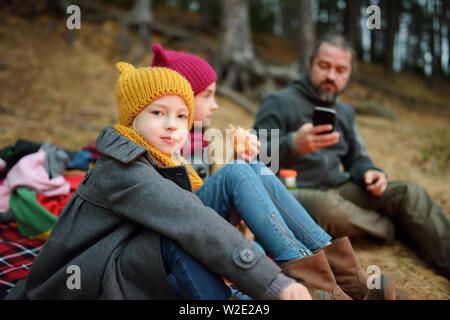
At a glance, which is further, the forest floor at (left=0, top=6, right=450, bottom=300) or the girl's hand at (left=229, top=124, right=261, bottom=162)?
the forest floor at (left=0, top=6, right=450, bottom=300)

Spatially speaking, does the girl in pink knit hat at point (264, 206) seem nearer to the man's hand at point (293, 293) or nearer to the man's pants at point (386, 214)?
the man's hand at point (293, 293)

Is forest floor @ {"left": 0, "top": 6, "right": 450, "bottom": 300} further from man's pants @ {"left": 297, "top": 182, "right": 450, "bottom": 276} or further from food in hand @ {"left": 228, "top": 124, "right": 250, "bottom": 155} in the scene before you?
food in hand @ {"left": 228, "top": 124, "right": 250, "bottom": 155}

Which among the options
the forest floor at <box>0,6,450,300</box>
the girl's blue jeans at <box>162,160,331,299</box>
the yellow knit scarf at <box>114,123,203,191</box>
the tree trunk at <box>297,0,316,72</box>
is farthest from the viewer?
the tree trunk at <box>297,0,316,72</box>

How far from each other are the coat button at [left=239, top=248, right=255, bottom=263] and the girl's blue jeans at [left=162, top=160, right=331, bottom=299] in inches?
6.9

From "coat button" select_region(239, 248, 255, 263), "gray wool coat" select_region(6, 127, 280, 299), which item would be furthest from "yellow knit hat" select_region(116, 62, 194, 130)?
"coat button" select_region(239, 248, 255, 263)

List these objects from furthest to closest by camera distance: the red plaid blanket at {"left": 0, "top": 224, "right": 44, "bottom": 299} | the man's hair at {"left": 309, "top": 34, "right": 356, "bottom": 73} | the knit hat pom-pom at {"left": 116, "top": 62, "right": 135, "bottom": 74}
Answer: the man's hair at {"left": 309, "top": 34, "right": 356, "bottom": 73} < the red plaid blanket at {"left": 0, "top": 224, "right": 44, "bottom": 299} < the knit hat pom-pom at {"left": 116, "top": 62, "right": 135, "bottom": 74}

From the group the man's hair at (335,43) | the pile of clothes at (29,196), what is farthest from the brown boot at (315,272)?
the man's hair at (335,43)

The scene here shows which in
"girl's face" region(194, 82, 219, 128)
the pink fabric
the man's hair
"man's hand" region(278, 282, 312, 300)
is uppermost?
the man's hair

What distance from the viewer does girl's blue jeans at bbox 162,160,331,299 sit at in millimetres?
1395

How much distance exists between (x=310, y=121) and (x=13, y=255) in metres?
2.55

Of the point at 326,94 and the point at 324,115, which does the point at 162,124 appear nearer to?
the point at 324,115

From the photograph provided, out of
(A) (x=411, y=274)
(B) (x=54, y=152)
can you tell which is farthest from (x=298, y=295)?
(B) (x=54, y=152)
